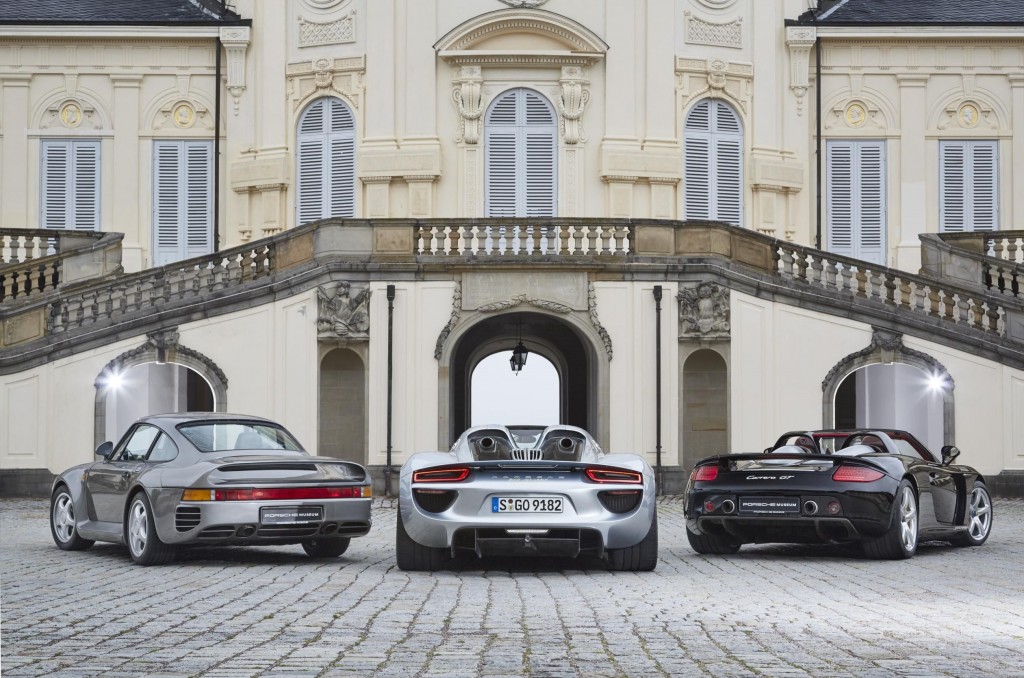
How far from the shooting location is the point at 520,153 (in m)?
32.5

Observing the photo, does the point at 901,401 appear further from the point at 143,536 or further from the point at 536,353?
the point at 143,536

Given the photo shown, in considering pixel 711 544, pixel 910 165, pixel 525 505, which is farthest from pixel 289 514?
pixel 910 165

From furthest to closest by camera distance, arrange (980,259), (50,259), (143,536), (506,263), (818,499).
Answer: (980,259) < (50,259) < (506,263) < (818,499) < (143,536)

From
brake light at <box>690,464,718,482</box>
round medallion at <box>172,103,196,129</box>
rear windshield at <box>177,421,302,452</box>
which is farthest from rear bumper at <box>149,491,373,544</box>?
round medallion at <box>172,103,196,129</box>

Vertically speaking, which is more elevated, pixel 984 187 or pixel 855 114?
pixel 855 114

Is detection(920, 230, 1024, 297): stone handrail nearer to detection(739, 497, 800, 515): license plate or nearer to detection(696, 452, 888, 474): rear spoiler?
detection(696, 452, 888, 474): rear spoiler

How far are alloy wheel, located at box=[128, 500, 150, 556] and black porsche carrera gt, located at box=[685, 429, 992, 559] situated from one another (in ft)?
15.7

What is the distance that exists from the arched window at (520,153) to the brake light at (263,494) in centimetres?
1900

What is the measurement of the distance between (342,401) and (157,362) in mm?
3224

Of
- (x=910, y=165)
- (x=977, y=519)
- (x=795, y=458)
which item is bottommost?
(x=977, y=519)

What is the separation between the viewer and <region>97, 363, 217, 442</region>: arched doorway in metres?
28.1

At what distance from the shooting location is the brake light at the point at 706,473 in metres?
14.6

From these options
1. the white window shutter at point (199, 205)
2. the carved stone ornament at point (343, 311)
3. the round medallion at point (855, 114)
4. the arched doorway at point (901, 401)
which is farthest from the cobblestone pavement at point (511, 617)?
the round medallion at point (855, 114)

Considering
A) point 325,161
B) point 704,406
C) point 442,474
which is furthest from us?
point 325,161
